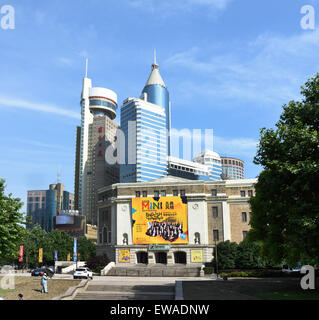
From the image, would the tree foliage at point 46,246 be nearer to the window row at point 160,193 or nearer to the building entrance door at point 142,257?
the building entrance door at point 142,257

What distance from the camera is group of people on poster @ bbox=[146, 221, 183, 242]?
64.1 metres

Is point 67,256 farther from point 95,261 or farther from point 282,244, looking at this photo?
point 282,244

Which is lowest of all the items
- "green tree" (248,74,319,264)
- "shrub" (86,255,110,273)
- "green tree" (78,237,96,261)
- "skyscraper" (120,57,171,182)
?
"green tree" (78,237,96,261)

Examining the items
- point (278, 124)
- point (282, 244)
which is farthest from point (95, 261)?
point (278, 124)

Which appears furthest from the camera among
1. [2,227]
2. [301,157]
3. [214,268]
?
[214,268]

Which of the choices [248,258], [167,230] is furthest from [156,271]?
[248,258]

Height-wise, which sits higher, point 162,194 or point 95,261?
point 162,194

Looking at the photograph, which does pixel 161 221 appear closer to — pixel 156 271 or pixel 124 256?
pixel 156 271

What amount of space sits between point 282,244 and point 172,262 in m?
38.7

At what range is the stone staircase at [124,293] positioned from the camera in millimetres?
28469

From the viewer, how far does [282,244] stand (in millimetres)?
27594

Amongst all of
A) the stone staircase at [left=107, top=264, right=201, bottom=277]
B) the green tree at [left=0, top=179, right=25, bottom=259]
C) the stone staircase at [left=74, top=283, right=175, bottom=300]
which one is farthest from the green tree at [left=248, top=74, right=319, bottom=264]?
the stone staircase at [left=107, top=264, right=201, bottom=277]

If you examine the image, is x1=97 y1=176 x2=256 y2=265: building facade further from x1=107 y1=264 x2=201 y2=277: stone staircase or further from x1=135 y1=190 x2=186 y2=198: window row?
x1=107 y1=264 x2=201 y2=277: stone staircase

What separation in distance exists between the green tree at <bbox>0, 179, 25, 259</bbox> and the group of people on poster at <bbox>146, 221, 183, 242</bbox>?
32.1 m
